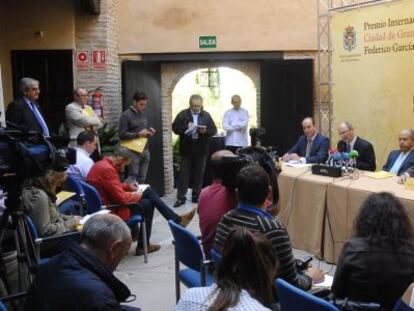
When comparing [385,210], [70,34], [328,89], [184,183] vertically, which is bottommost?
[184,183]

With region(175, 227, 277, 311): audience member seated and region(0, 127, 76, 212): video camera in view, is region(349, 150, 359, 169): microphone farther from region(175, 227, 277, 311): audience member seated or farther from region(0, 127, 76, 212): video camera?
region(175, 227, 277, 311): audience member seated

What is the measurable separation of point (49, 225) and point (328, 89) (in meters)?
5.90

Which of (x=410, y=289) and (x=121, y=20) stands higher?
(x=121, y=20)

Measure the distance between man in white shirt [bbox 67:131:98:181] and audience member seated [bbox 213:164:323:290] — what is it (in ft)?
9.30

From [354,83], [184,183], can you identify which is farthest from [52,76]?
[354,83]

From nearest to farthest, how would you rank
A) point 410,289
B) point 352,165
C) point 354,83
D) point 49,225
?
1. point 410,289
2. point 49,225
3. point 352,165
4. point 354,83

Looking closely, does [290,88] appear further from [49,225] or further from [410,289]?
[410,289]

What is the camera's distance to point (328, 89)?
8.97 meters

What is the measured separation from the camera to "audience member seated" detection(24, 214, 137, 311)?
6.98 feet

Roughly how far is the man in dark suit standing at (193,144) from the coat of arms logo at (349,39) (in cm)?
219

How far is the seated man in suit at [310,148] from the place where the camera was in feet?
22.7

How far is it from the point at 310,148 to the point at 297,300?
4.82m

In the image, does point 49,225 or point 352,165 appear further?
point 352,165

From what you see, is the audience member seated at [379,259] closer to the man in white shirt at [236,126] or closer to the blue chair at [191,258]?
the blue chair at [191,258]
